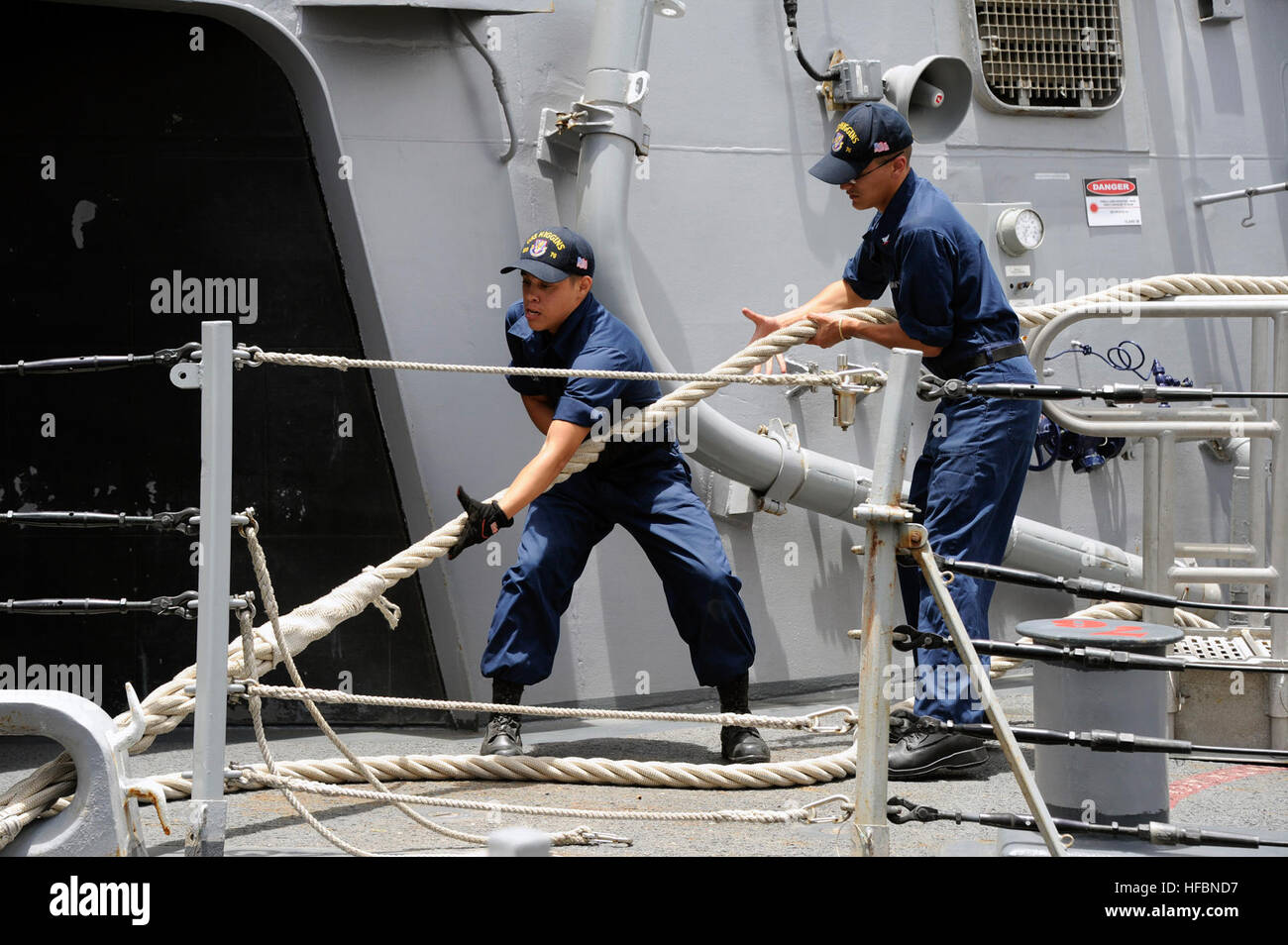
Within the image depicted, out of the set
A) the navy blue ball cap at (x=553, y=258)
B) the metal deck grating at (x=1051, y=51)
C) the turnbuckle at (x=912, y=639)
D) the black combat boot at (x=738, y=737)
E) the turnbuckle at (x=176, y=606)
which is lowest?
the black combat boot at (x=738, y=737)

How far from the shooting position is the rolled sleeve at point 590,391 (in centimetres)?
359

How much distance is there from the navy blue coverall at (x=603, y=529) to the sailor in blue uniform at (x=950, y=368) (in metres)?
0.59

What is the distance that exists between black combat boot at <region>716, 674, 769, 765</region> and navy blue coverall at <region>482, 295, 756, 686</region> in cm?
4

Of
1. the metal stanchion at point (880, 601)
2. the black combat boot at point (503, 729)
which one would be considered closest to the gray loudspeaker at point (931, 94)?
the black combat boot at point (503, 729)

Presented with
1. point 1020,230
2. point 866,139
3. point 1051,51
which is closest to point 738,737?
point 866,139

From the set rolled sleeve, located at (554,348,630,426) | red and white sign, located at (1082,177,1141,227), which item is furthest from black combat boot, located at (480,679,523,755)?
red and white sign, located at (1082,177,1141,227)

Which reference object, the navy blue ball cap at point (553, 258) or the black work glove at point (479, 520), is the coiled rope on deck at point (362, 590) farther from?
the navy blue ball cap at point (553, 258)

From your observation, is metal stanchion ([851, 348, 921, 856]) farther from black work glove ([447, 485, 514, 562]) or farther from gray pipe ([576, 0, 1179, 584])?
gray pipe ([576, 0, 1179, 584])

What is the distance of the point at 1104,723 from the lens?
8.31ft

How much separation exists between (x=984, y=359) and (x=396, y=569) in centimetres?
163

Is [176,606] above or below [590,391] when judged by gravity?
below

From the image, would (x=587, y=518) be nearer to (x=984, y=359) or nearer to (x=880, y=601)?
(x=984, y=359)

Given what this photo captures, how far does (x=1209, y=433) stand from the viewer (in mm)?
3770

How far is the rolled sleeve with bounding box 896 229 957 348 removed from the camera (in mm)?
3410
